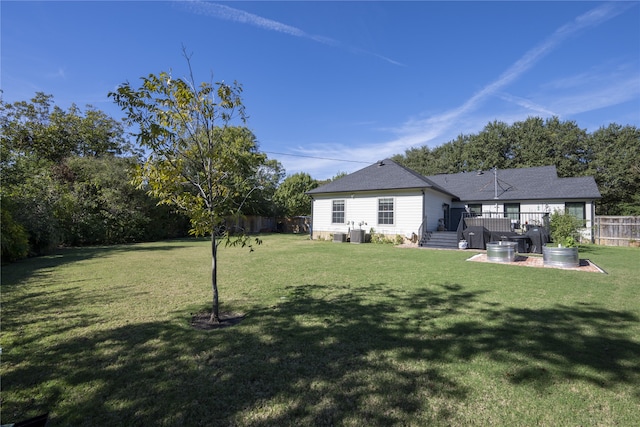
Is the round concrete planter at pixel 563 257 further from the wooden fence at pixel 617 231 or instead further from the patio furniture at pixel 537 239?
the wooden fence at pixel 617 231

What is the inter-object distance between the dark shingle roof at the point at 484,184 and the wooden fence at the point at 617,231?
1.54m

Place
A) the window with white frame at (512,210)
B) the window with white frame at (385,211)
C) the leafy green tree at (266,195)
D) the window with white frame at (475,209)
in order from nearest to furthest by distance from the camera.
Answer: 1. the window with white frame at (385,211)
2. the window with white frame at (512,210)
3. the window with white frame at (475,209)
4. the leafy green tree at (266,195)

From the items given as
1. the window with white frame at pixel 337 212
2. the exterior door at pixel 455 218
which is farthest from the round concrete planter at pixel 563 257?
the exterior door at pixel 455 218

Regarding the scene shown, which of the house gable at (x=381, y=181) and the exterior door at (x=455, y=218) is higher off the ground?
the house gable at (x=381, y=181)

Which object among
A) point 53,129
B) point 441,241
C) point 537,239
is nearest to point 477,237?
point 441,241

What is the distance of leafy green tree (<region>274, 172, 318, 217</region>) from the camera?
33719 mm

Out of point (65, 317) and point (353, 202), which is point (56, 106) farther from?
point (65, 317)

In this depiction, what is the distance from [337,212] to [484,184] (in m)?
11.3

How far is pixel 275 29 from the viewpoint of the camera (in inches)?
453

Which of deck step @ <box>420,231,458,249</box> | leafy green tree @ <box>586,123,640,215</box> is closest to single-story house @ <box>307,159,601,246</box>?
deck step @ <box>420,231,458,249</box>

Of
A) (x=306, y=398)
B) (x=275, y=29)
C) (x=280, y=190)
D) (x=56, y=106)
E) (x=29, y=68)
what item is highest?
(x=56, y=106)

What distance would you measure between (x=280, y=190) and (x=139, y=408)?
3287cm

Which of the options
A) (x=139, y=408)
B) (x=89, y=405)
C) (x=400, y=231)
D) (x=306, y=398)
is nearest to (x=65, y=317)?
(x=89, y=405)

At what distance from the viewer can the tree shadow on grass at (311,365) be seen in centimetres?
229
